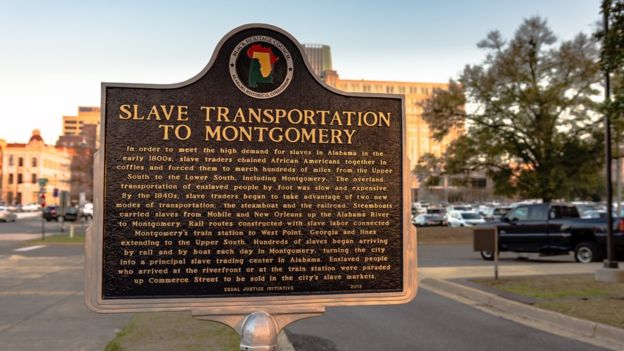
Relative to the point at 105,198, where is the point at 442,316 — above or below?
below

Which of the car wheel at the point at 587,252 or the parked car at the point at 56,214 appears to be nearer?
the car wheel at the point at 587,252

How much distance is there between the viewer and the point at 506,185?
30469 mm

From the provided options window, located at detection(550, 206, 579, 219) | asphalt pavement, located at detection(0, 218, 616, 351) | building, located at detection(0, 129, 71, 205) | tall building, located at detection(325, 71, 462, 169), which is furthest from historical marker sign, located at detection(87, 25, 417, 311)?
building, located at detection(0, 129, 71, 205)

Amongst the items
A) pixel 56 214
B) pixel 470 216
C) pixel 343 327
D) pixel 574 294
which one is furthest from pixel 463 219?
pixel 56 214

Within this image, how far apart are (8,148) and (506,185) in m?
106

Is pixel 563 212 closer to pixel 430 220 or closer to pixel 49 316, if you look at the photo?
pixel 49 316

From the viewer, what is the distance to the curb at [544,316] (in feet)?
22.7

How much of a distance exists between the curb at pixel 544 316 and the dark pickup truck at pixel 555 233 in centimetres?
769

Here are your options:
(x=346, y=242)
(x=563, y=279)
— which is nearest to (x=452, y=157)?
(x=563, y=279)

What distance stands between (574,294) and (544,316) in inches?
80.5

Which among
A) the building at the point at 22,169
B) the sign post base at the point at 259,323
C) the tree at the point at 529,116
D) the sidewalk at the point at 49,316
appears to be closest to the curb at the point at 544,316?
the sign post base at the point at 259,323

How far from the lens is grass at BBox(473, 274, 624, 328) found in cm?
793

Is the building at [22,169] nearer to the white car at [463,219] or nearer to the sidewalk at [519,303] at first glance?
the white car at [463,219]

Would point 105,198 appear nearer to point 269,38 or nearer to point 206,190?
point 206,190
